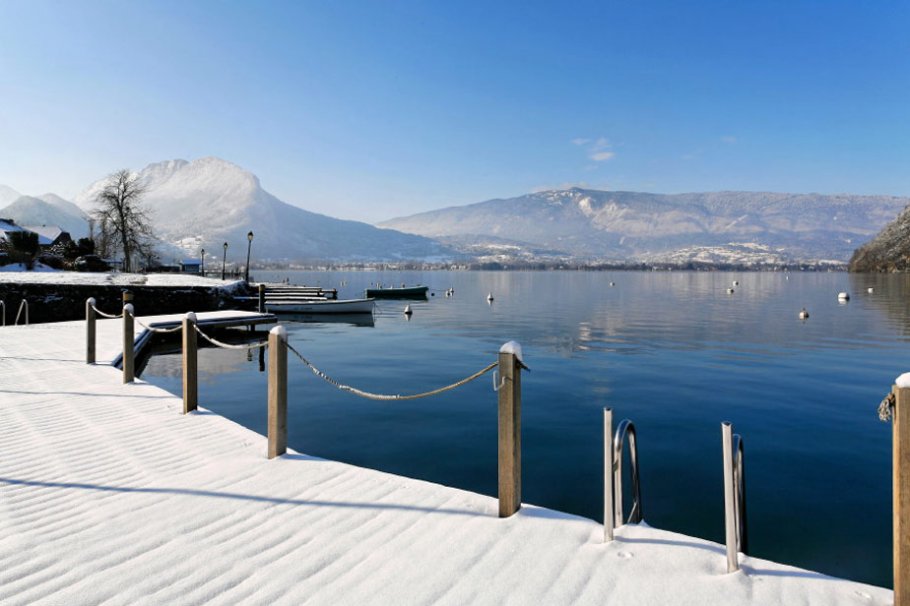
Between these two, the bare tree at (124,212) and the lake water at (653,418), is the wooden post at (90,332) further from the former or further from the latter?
the bare tree at (124,212)

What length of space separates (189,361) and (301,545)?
5321 mm

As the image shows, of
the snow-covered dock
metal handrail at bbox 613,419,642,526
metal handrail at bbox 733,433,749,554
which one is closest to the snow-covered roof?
the snow-covered dock

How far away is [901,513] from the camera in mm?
3521

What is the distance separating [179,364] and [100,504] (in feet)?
54.8

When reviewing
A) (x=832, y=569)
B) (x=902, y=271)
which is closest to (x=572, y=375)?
(x=832, y=569)

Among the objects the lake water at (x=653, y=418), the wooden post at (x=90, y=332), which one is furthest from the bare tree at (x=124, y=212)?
the wooden post at (x=90, y=332)

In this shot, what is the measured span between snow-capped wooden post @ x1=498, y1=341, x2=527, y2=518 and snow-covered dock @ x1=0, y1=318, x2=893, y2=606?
0.61ft

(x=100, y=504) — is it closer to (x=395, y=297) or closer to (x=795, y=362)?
(x=795, y=362)

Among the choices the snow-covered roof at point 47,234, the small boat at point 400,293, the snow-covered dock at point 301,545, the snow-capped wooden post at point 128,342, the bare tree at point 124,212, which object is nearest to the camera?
the snow-covered dock at point 301,545

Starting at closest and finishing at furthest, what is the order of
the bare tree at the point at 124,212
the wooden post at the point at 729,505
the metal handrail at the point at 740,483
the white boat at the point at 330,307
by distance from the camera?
the wooden post at the point at 729,505 < the metal handrail at the point at 740,483 < the white boat at the point at 330,307 < the bare tree at the point at 124,212

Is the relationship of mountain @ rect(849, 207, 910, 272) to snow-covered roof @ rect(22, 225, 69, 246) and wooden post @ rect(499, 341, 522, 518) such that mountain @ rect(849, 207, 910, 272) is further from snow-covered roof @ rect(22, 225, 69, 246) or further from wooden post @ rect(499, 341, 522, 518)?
snow-covered roof @ rect(22, 225, 69, 246)

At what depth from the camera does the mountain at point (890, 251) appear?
15173cm

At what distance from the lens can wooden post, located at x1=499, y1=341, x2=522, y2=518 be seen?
514 centimetres

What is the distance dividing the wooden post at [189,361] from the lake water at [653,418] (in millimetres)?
2424
